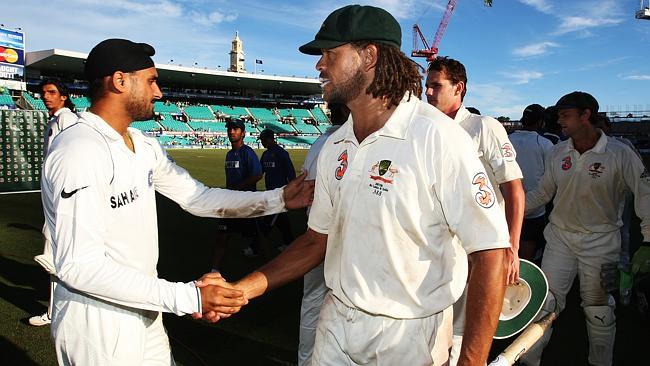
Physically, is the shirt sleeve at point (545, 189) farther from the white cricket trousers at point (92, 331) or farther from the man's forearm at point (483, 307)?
the white cricket trousers at point (92, 331)

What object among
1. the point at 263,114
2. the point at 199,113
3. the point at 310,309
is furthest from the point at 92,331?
the point at 263,114

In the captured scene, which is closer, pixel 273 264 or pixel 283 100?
pixel 273 264

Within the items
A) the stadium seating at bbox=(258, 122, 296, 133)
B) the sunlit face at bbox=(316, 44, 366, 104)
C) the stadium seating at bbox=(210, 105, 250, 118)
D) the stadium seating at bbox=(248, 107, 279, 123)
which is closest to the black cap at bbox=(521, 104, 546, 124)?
the sunlit face at bbox=(316, 44, 366, 104)

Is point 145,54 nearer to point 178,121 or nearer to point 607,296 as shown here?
point 607,296

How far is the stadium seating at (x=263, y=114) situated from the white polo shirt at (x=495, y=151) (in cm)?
7288

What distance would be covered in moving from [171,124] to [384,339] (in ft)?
215

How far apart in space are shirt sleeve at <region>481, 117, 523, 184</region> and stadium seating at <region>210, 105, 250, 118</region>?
236 ft

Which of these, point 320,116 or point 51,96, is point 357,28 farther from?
point 320,116

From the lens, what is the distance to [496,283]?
1718 mm

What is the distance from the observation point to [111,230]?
2.35m

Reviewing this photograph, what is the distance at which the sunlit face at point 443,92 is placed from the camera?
4113mm

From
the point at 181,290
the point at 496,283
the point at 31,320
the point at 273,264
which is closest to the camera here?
the point at 496,283

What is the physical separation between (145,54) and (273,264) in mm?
1440

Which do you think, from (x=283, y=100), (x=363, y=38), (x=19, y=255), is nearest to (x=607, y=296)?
(x=363, y=38)
